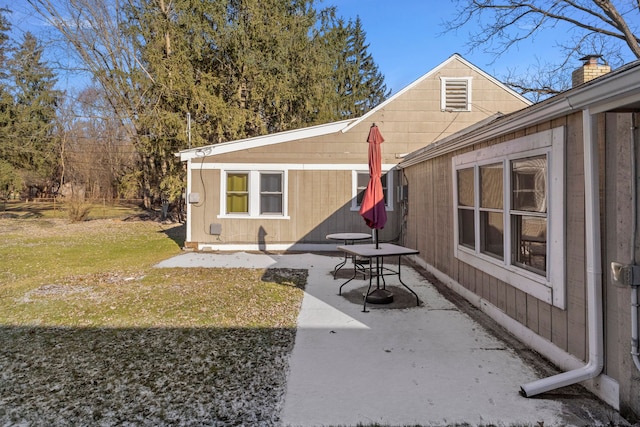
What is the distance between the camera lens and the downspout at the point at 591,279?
2453 millimetres

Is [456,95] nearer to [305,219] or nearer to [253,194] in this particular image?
[305,219]

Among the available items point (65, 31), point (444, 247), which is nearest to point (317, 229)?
point (444, 247)

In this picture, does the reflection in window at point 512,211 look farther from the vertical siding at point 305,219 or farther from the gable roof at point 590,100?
the vertical siding at point 305,219

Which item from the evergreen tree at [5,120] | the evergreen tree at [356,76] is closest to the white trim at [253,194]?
the evergreen tree at [356,76]

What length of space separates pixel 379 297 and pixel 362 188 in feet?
16.6

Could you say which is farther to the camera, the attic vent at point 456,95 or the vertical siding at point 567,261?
the attic vent at point 456,95

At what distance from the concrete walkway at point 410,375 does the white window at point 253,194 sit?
515 cm

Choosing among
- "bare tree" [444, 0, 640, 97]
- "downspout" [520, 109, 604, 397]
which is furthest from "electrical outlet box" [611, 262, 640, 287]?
"bare tree" [444, 0, 640, 97]

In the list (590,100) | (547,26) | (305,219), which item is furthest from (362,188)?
(547,26)

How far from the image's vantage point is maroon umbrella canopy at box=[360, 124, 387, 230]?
16.2 ft

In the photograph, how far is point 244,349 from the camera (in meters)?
3.44

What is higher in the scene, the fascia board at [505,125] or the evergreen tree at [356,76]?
the evergreen tree at [356,76]

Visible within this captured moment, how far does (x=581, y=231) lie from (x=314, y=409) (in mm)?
2316

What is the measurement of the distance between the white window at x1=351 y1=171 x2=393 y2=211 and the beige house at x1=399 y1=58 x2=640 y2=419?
4.61 meters
